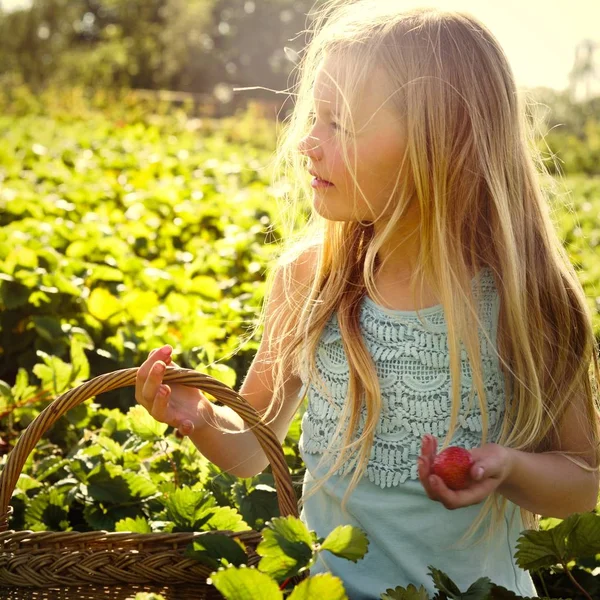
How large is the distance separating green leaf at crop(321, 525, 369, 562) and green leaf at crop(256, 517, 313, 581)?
0.03m

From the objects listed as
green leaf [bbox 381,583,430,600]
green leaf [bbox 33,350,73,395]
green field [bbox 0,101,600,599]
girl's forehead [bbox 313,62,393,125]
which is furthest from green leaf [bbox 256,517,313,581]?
green leaf [bbox 33,350,73,395]


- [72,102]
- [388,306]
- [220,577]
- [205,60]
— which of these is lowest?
[220,577]

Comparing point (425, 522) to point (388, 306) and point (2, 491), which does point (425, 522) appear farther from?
point (2, 491)

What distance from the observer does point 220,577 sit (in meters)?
1.05

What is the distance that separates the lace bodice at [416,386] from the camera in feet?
5.70

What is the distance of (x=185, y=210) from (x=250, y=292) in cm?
127

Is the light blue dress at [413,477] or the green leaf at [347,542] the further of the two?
the light blue dress at [413,477]

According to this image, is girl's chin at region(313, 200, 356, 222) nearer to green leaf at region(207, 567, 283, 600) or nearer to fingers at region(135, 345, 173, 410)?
fingers at region(135, 345, 173, 410)

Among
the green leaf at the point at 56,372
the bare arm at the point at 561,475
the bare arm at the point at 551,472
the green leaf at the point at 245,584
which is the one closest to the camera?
the green leaf at the point at 245,584

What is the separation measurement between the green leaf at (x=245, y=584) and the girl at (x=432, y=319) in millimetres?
583

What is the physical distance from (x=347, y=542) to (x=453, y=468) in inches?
8.1

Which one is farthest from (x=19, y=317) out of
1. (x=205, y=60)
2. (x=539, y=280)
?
(x=205, y=60)

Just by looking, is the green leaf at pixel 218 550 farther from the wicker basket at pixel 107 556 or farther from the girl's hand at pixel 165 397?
the girl's hand at pixel 165 397

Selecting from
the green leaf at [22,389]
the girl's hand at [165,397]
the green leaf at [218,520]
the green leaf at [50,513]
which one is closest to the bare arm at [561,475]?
the green leaf at [218,520]
